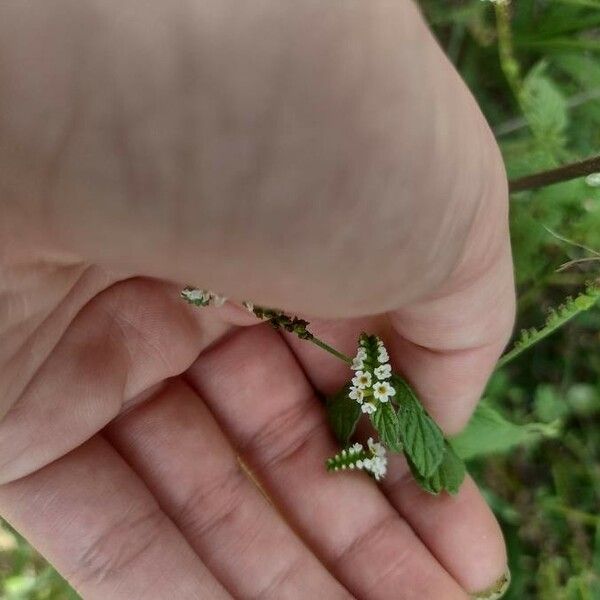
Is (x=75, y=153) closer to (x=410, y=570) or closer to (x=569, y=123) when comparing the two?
(x=410, y=570)

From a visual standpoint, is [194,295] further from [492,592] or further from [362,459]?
[492,592]

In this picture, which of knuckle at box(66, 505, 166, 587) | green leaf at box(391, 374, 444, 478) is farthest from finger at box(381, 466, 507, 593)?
knuckle at box(66, 505, 166, 587)

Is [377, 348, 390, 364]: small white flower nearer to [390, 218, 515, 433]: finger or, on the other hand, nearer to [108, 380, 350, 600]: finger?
[390, 218, 515, 433]: finger

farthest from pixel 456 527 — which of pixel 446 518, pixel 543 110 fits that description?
pixel 543 110

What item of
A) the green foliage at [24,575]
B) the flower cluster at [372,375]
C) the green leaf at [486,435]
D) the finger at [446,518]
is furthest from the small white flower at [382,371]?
the green foliage at [24,575]

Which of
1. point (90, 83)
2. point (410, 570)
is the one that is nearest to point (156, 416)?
point (410, 570)
